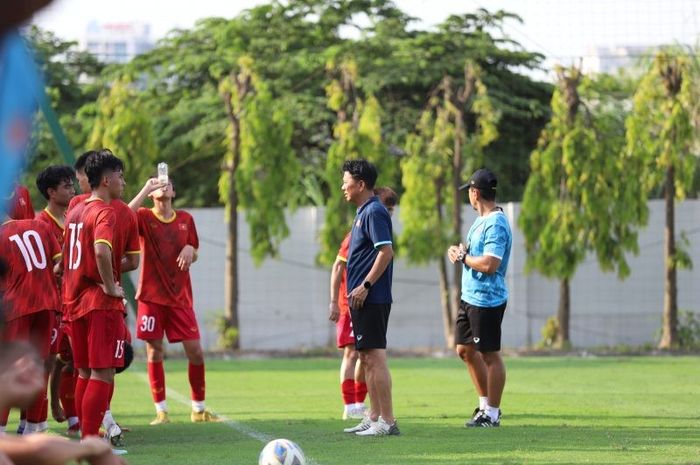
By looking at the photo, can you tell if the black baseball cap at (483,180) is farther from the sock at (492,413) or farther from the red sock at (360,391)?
the red sock at (360,391)

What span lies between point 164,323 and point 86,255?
9.50 feet

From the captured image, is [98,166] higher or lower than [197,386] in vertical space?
higher

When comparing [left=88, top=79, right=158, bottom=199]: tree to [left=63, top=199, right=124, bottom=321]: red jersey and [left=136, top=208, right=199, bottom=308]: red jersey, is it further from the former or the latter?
[left=63, top=199, right=124, bottom=321]: red jersey

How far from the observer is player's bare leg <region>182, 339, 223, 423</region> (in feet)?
39.7

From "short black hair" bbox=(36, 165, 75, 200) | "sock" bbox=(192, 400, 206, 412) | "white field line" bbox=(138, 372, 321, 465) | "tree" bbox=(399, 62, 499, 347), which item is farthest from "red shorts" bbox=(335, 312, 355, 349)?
"tree" bbox=(399, 62, 499, 347)

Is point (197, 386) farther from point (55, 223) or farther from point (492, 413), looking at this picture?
point (492, 413)

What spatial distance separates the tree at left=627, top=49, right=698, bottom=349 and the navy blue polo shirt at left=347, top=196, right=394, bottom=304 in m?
15.9

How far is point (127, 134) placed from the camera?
83.9 ft

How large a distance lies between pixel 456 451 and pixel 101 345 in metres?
2.57

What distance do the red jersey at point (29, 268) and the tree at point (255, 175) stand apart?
54.0 feet

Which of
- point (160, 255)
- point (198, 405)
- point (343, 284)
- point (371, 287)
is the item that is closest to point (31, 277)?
point (371, 287)

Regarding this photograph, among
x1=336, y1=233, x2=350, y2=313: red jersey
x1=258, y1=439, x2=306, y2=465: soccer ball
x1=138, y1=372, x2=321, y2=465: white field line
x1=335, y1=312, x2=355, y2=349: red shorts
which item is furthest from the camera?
x1=335, y1=312, x2=355, y2=349: red shorts

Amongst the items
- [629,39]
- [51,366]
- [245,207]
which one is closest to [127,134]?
[245,207]

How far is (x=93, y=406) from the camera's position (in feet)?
29.9
